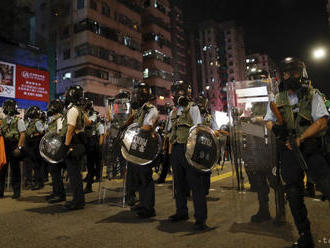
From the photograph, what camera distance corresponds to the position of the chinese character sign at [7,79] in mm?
17250

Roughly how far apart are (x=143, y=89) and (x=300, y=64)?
8.35ft

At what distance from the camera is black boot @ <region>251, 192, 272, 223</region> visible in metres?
3.79

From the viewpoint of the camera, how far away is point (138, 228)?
3.81 metres

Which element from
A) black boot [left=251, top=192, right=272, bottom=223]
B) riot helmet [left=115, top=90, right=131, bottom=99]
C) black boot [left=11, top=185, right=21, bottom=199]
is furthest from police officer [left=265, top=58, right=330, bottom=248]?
black boot [left=11, top=185, right=21, bottom=199]

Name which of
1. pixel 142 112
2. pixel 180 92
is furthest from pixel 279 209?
pixel 142 112

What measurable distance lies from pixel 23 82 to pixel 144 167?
17.1 meters

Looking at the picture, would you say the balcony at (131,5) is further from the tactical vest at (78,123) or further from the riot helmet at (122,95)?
the tactical vest at (78,123)

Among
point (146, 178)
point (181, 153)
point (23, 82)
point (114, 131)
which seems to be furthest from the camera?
point (23, 82)

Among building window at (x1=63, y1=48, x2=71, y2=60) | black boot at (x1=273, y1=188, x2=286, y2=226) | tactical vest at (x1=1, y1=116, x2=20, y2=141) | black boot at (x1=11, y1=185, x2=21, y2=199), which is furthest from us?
building window at (x1=63, y1=48, x2=71, y2=60)

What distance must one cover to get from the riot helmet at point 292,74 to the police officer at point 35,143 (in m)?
6.83

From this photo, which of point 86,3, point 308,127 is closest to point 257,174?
point 308,127

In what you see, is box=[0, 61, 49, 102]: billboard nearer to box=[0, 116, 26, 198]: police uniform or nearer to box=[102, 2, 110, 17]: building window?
box=[0, 116, 26, 198]: police uniform

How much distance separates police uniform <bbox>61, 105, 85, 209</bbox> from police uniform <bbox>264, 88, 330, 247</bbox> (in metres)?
3.54

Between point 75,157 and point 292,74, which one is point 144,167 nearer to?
point 75,157
